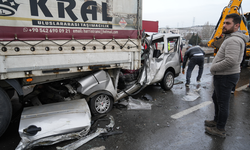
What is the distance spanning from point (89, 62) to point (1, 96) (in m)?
1.59

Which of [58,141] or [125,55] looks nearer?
[58,141]

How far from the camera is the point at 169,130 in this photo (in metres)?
3.07

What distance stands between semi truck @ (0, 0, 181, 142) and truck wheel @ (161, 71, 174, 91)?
1551 millimetres

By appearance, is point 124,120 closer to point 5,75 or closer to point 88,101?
point 88,101

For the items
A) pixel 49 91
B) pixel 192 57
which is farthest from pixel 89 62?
pixel 192 57

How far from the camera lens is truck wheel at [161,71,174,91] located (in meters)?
5.24

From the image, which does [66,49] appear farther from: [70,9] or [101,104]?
[101,104]

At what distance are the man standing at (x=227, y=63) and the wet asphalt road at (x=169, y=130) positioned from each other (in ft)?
1.04

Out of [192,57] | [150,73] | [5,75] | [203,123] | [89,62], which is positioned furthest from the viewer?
[192,57]

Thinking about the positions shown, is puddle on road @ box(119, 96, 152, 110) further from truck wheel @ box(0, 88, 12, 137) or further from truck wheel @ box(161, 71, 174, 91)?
truck wheel @ box(0, 88, 12, 137)

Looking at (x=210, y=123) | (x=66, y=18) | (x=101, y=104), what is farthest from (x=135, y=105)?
(x=66, y=18)

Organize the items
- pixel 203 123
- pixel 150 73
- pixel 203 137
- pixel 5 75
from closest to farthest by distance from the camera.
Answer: pixel 5 75, pixel 203 137, pixel 203 123, pixel 150 73

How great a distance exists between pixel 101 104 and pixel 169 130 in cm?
166

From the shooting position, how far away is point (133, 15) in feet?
11.3
